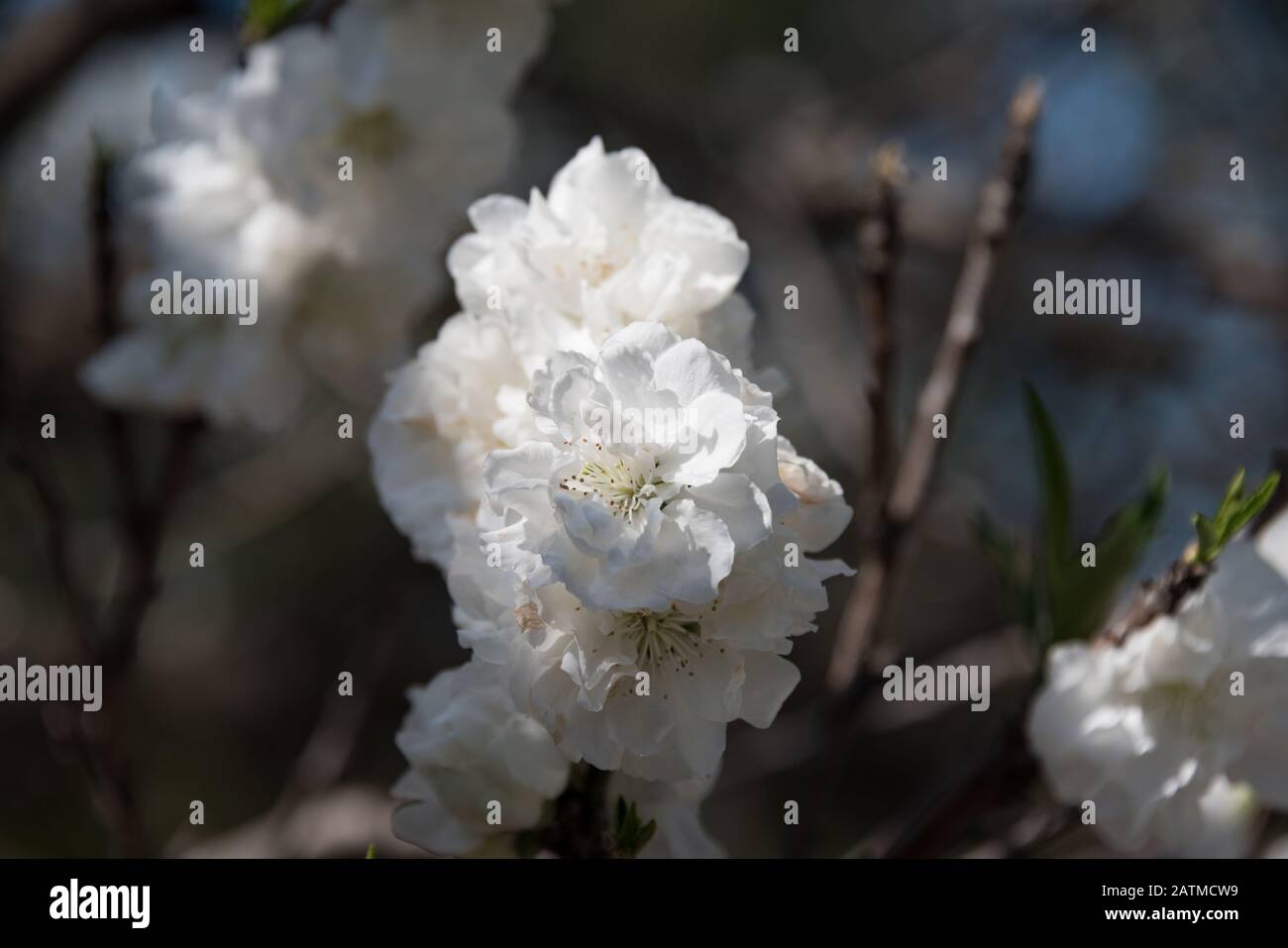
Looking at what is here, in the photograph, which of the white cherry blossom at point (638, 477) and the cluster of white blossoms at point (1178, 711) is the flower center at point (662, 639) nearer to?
the white cherry blossom at point (638, 477)

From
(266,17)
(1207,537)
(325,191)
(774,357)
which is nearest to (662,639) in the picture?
(1207,537)

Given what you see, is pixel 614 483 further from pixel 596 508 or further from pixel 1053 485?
pixel 1053 485

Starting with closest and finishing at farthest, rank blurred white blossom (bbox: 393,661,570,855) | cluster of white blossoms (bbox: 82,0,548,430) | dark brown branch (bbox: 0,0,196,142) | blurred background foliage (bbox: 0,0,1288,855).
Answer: blurred white blossom (bbox: 393,661,570,855) → cluster of white blossoms (bbox: 82,0,548,430) → dark brown branch (bbox: 0,0,196,142) → blurred background foliage (bbox: 0,0,1288,855)

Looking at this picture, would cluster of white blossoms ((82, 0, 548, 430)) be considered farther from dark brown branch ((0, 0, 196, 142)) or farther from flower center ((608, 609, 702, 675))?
flower center ((608, 609, 702, 675))

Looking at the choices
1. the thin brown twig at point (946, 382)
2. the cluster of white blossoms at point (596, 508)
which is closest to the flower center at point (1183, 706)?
the thin brown twig at point (946, 382)

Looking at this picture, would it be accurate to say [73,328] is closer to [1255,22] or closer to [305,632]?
[305,632]

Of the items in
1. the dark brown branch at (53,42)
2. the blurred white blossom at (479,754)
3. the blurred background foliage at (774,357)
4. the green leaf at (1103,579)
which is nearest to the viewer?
the blurred white blossom at (479,754)

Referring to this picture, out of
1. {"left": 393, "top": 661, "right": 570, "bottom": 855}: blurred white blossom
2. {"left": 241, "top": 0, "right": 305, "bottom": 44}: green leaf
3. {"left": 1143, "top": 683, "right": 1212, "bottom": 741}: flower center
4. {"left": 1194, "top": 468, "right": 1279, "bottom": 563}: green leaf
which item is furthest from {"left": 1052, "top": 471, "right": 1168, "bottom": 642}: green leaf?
{"left": 241, "top": 0, "right": 305, "bottom": 44}: green leaf
